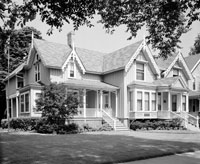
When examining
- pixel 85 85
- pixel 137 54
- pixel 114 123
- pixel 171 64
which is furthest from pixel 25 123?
pixel 171 64

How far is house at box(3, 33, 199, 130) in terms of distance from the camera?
2327 cm

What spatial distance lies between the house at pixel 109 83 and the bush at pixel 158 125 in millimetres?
652

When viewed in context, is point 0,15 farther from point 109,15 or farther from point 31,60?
point 31,60

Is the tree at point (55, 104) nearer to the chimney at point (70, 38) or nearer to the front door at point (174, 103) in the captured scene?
the chimney at point (70, 38)

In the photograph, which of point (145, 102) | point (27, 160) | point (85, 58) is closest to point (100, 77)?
point (85, 58)

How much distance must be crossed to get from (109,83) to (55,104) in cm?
945

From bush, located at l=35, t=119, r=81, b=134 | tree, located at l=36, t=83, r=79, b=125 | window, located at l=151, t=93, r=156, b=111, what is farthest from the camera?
window, located at l=151, t=93, r=156, b=111

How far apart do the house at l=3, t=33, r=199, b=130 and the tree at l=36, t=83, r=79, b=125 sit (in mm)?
3296

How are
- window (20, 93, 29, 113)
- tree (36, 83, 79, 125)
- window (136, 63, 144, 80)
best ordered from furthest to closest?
window (136, 63, 144, 80), window (20, 93, 29, 113), tree (36, 83, 79, 125)

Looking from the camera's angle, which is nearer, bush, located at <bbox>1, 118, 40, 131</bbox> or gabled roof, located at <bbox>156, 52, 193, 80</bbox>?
bush, located at <bbox>1, 118, 40, 131</bbox>

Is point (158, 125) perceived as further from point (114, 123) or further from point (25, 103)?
point (25, 103)

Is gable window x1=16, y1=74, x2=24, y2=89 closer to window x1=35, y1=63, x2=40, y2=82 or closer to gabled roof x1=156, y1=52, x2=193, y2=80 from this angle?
window x1=35, y1=63, x2=40, y2=82

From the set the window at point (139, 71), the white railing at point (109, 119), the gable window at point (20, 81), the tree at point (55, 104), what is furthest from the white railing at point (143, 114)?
the gable window at point (20, 81)

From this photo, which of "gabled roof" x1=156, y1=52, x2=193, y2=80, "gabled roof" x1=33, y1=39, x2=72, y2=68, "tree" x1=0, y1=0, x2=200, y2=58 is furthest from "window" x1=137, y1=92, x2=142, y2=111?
"tree" x1=0, y1=0, x2=200, y2=58
